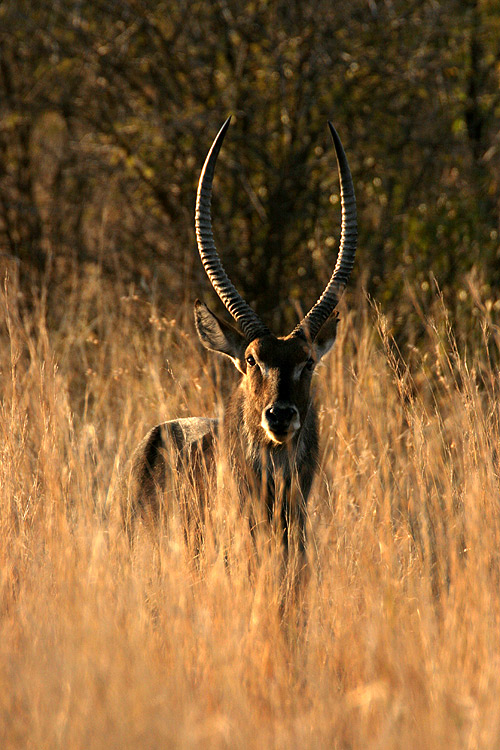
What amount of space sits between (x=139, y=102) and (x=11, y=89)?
1.54 meters

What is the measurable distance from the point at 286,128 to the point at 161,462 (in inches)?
160

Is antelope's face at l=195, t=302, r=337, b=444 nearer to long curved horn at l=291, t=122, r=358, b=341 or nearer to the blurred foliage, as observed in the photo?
long curved horn at l=291, t=122, r=358, b=341

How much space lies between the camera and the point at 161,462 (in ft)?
16.8

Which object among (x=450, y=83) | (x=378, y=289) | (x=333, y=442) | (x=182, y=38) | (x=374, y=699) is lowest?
(x=374, y=699)

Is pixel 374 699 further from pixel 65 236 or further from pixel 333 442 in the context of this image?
pixel 65 236

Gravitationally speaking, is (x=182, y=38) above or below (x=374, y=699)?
above

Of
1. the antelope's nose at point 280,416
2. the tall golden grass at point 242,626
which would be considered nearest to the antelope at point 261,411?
the antelope's nose at point 280,416

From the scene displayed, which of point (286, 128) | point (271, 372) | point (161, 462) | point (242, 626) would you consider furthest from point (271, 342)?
point (286, 128)

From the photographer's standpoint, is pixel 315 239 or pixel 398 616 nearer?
pixel 398 616

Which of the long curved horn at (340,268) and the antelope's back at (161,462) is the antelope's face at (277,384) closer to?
the long curved horn at (340,268)

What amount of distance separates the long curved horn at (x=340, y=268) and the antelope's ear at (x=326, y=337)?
0.04 m

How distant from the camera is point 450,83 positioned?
28.4ft

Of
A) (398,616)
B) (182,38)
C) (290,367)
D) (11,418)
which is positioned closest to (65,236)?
(182,38)

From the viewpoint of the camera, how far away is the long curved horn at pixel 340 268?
4.99m
